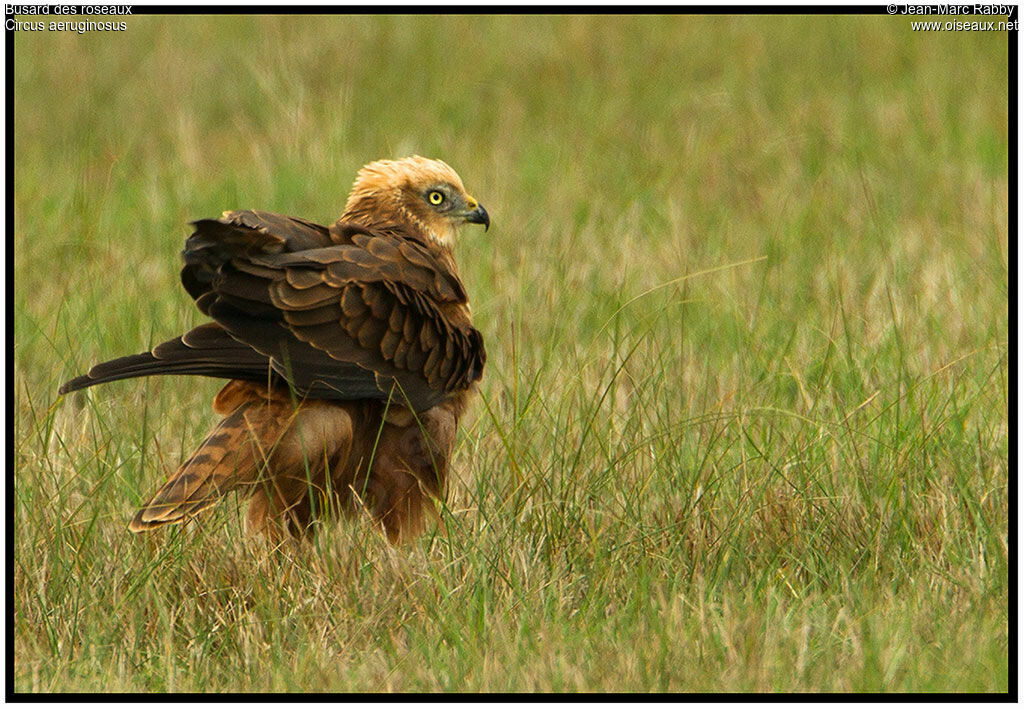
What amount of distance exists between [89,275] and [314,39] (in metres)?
4.38

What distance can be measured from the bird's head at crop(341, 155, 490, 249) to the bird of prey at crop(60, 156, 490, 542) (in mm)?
98

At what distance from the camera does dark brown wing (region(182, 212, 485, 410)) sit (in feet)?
13.2

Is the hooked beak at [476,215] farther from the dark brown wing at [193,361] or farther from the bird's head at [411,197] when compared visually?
the dark brown wing at [193,361]

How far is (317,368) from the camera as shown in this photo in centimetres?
417

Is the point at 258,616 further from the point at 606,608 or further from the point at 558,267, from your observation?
the point at 558,267

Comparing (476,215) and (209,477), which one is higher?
(476,215)

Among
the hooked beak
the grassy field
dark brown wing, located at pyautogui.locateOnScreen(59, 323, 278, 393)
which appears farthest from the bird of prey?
the hooked beak

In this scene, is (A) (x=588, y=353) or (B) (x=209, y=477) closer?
(B) (x=209, y=477)

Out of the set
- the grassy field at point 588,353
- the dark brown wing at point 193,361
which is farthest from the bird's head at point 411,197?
the dark brown wing at point 193,361

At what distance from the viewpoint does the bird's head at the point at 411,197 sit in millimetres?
4859

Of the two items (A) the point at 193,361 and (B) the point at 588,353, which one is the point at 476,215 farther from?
(A) the point at 193,361

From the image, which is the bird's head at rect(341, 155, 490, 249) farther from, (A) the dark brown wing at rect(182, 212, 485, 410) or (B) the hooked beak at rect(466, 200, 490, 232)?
(A) the dark brown wing at rect(182, 212, 485, 410)

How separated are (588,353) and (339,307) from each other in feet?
4.40

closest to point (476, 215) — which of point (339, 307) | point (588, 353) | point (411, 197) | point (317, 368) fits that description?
point (411, 197)
